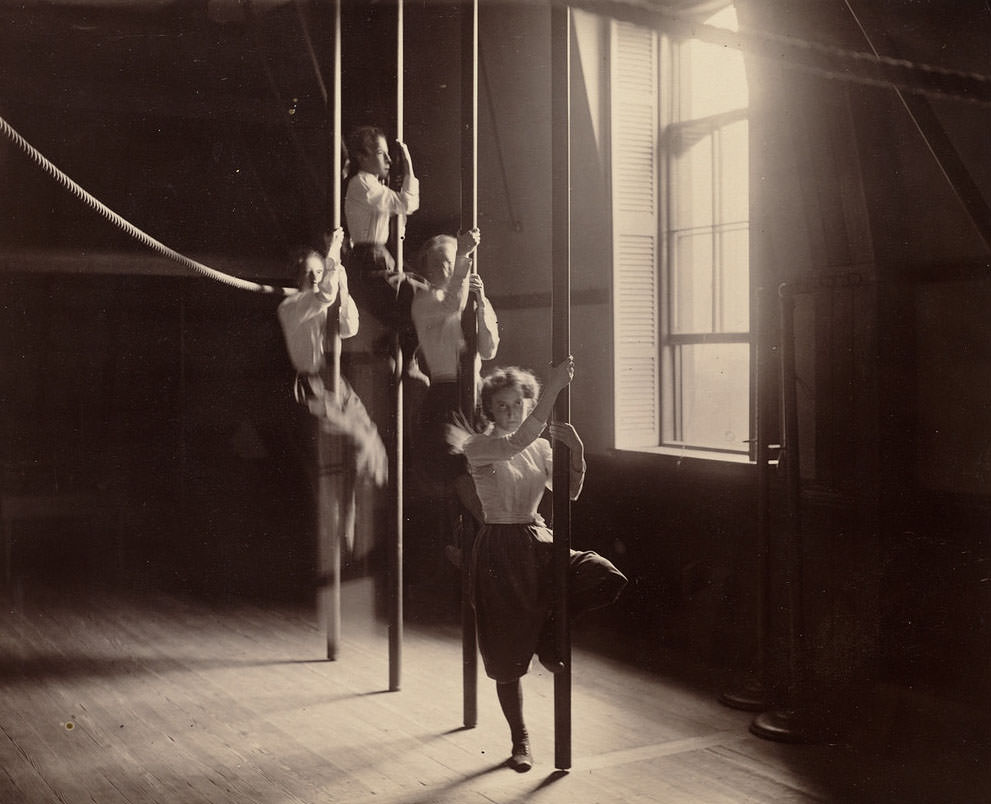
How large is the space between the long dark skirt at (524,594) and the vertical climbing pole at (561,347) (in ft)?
0.19

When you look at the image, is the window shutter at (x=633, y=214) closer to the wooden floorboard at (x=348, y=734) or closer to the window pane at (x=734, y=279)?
the window pane at (x=734, y=279)

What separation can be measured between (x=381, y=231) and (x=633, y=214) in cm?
142

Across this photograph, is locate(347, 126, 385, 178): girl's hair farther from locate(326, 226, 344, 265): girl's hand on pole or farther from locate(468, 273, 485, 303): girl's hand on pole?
locate(468, 273, 485, 303): girl's hand on pole

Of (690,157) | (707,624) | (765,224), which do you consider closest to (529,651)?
(707,624)

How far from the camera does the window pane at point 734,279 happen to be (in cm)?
503

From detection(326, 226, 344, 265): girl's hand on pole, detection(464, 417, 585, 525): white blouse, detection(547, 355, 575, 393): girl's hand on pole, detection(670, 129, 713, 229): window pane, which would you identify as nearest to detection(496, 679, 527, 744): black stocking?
detection(464, 417, 585, 525): white blouse

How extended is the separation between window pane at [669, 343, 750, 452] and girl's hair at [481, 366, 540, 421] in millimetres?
1755

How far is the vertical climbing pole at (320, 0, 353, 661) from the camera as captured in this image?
4785 mm

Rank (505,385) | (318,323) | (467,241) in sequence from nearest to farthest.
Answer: (505,385)
(467,241)
(318,323)

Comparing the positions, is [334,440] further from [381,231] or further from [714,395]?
[714,395]

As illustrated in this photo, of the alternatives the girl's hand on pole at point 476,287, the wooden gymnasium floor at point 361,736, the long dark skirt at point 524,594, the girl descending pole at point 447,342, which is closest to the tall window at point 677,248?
the girl descending pole at point 447,342

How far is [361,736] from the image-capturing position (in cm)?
385

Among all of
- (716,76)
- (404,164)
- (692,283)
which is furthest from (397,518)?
(716,76)

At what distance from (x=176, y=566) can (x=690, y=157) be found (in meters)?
4.25
